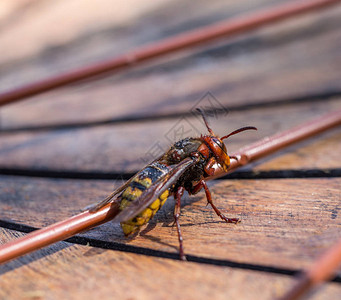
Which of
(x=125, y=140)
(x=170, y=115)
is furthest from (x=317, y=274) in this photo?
(x=170, y=115)

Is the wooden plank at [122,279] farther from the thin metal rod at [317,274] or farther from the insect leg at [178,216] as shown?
the thin metal rod at [317,274]

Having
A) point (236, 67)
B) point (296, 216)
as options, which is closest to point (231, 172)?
point (296, 216)

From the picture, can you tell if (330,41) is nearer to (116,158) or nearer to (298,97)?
(298,97)

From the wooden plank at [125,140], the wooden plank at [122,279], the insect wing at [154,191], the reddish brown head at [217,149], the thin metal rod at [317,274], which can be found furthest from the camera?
the wooden plank at [125,140]

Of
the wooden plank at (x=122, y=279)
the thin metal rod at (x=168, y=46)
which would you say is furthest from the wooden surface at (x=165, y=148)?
the thin metal rod at (x=168, y=46)

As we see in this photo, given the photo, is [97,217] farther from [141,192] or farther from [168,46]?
[168,46]

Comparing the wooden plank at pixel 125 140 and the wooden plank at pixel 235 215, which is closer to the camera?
the wooden plank at pixel 235 215

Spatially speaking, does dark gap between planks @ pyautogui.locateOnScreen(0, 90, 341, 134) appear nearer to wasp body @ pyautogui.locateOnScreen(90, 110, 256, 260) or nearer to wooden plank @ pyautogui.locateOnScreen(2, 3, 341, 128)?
wooden plank @ pyautogui.locateOnScreen(2, 3, 341, 128)
